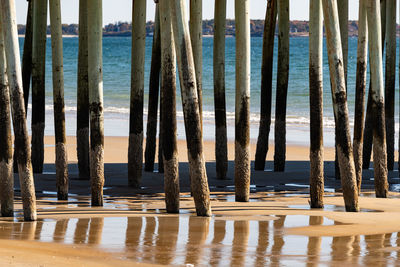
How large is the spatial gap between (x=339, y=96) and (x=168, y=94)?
1916mm

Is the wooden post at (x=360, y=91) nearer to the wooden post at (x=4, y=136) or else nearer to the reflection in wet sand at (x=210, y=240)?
the reflection in wet sand at (x=210, y=240)

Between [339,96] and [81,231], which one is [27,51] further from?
[339,96]

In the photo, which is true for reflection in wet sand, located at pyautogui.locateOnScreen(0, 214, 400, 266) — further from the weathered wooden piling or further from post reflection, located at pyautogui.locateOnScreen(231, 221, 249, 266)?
the weathered wooden piling

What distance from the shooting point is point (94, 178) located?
347 inches

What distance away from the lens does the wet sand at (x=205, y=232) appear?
647 cm

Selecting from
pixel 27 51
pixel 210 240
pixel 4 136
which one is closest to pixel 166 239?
pixel 210 240

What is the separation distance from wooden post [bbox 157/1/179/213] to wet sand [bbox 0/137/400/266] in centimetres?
52

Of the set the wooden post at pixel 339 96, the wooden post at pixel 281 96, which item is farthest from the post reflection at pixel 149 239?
the wooden post at pixel 281 96

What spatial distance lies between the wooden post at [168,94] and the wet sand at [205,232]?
52 centimetres

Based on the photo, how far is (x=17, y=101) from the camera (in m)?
7.67

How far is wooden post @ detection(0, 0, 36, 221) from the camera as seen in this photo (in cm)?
759

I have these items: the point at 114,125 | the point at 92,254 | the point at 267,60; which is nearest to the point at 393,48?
the point at 267,60

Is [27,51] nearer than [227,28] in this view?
Yes

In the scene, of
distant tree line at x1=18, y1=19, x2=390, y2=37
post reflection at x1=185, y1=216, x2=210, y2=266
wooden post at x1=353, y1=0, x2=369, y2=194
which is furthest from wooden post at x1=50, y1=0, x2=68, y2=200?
distant tree line at x1=18, y1=19, x2=390, y2=37
